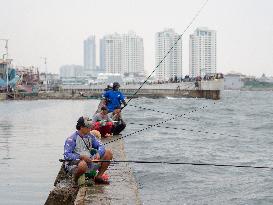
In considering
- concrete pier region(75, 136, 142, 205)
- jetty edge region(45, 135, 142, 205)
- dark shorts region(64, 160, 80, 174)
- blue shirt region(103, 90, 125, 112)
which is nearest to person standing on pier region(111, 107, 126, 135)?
blue shirt region(103, 90, 125, 112)

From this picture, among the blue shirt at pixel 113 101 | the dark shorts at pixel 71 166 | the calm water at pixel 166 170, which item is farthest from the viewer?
the blue shirt at pixel 113 101

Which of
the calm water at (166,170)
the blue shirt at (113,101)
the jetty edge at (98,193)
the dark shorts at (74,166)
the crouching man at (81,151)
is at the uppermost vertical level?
the blue shirt at (113,101)

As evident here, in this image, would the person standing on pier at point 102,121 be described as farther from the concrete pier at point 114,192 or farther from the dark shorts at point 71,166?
the dark shorts at point 71,166

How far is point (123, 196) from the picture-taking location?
844 cm

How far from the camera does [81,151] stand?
29.5ft

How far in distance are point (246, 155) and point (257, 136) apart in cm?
839

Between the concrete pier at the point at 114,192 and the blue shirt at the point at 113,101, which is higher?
the blue shirt at the point at 113,101

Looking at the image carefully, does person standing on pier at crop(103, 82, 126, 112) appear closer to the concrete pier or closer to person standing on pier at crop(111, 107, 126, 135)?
person standing on pier at crop(111, 107, 126, 135)

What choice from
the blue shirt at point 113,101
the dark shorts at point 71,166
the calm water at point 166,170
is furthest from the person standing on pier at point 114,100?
the dark shorts at point 71,166

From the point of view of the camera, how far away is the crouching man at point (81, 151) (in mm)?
8836

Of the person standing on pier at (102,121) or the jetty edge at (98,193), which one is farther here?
the person standing on pier at (102,121)

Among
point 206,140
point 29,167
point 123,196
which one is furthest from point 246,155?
point 123,196

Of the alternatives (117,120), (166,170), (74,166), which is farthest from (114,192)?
(117,120)

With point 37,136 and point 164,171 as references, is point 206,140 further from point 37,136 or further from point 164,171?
point 164,171
